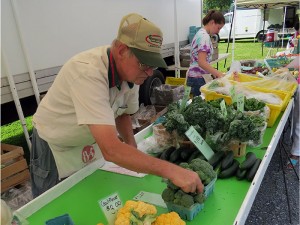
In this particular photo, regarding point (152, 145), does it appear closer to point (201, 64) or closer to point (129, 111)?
point (129, 111)

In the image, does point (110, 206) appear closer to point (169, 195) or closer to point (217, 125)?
point (169, 195)

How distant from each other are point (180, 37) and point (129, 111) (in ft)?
15.7

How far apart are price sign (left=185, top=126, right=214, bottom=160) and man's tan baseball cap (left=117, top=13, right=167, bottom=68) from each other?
484 mm

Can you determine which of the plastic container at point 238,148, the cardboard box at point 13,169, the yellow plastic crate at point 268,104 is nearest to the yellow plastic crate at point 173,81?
the yellow plastic crate at point 268,104

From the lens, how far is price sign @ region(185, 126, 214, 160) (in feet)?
5.43

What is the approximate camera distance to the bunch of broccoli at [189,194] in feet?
4.12

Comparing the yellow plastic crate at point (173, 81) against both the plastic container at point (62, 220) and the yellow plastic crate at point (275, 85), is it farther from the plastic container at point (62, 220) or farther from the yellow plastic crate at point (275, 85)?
the plastic container at point (62, 220)

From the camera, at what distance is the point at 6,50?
2.85 m

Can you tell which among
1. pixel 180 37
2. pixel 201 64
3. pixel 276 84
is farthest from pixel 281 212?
pixel 180 37

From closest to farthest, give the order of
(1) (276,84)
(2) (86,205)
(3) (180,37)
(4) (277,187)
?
1. (2) (86,205)
2. (1) (276,84)
3. (4) (277,187)
4. (3) (180,37)

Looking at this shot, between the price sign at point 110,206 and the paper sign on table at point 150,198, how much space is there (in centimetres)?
27

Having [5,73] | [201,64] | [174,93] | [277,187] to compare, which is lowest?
[277,187]

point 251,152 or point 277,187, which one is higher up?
point 251,152

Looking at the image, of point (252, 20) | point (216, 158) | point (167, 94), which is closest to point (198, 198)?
point (216, 158)
